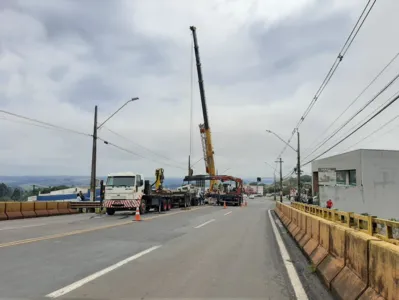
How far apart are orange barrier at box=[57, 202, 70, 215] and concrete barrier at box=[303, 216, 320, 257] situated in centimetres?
2255

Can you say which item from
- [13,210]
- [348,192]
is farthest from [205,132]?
[13,210]

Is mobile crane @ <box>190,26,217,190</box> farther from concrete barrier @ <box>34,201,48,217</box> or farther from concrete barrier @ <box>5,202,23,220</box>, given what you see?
concrete barrier @ <box>5,202,23,220</box>

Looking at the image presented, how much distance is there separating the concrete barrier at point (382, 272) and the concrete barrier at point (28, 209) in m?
24.3

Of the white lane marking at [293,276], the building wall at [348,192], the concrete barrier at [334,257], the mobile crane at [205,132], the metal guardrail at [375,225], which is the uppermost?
the mobile crane at [205,132]

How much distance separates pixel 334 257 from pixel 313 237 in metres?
3.39

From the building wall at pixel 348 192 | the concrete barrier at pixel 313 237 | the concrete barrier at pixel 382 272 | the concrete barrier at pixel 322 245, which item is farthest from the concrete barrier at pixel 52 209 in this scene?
the building wall at pixel 348 192

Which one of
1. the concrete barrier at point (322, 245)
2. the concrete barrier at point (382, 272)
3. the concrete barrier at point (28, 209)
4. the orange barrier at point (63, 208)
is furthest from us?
the orange barrier at point (63, 208)

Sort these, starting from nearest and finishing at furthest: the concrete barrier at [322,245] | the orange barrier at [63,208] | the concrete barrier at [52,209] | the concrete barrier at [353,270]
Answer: the concrete barrier at [353,270] < the concrete barrier at [322,245] < the concrete barrier at [52,209] < the orange barrier at [63,208]

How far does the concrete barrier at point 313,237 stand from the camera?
9.93 meters

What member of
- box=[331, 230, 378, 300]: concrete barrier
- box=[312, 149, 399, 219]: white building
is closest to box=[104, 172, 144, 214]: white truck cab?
box=[331, 230, 378, 300]: concrete barrier

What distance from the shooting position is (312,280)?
311 inches

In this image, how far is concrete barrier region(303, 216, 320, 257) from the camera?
993 centimetres

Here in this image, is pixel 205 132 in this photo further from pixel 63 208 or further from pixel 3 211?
pixel 3 211

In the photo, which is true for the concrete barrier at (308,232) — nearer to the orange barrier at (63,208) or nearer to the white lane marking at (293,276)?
the white lane marking at (293,276)
